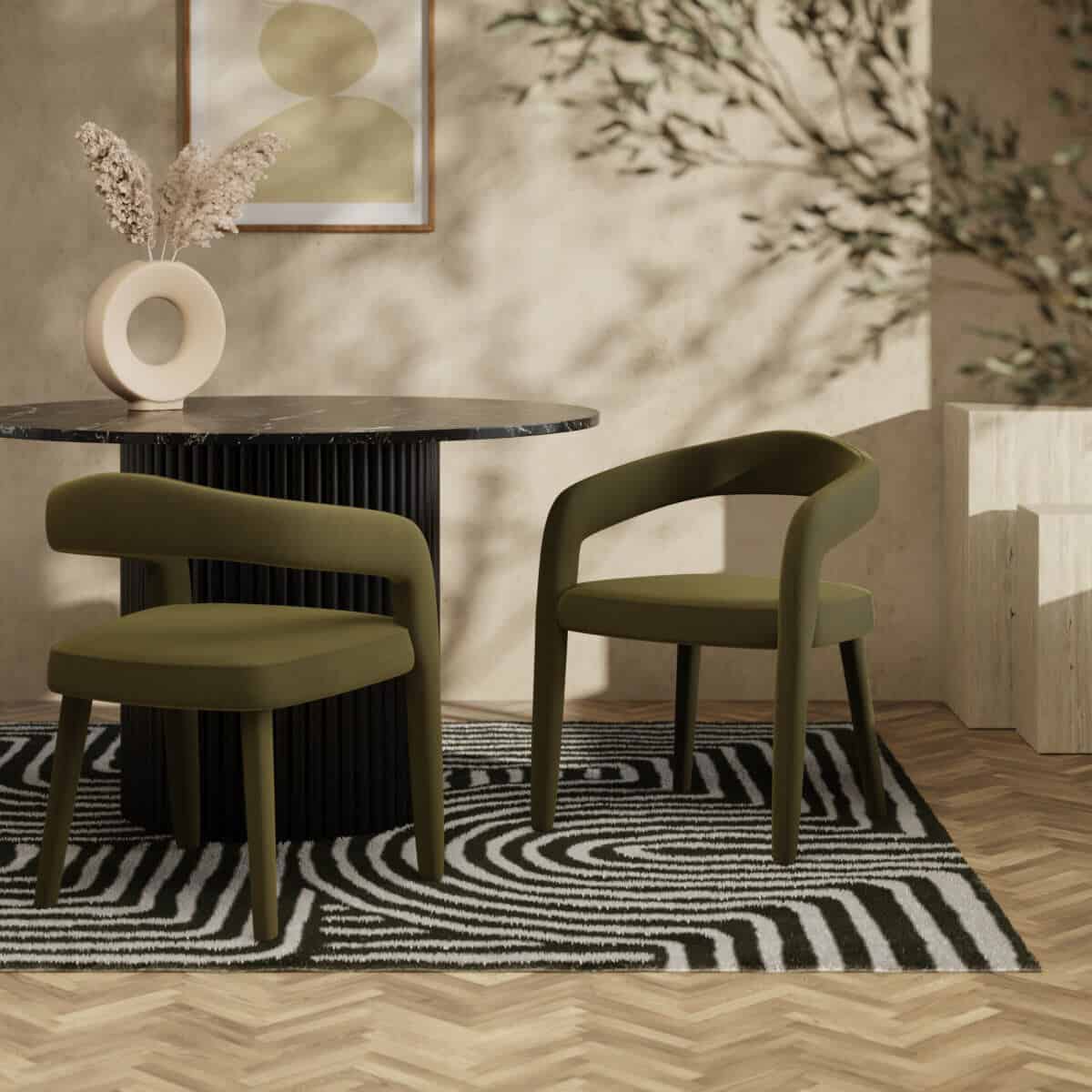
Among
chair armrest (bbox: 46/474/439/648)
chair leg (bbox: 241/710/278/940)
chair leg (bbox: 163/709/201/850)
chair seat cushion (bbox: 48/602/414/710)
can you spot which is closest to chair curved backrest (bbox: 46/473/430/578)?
chair armrest (bbox: 46/474/439/648)

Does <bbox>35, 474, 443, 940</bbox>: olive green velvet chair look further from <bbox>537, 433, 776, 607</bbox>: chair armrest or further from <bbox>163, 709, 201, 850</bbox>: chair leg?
<bbox>537, 433, 776, 607</bbox>: chair armrest

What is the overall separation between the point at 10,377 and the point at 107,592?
0.64 metres

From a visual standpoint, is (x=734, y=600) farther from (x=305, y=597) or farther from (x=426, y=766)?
(x=305, y=597)

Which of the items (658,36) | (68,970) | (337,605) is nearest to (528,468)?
(658,36)

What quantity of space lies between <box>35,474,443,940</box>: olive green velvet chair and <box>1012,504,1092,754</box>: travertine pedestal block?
5.66ft

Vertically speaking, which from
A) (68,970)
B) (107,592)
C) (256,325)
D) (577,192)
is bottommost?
(68,970)

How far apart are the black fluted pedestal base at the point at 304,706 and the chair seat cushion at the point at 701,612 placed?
39 cm

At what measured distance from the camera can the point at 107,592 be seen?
15.8ft

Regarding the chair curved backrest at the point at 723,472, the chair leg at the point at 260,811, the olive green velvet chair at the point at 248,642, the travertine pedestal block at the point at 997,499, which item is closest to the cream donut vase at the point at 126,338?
the olive green velvet chair at the point at 248,642

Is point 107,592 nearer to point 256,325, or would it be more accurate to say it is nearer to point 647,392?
point 256,325

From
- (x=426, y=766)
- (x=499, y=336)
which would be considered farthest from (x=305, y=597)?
(x=499, y=336)

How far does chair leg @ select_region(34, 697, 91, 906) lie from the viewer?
2.91m

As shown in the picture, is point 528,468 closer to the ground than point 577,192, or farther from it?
closer to the ground

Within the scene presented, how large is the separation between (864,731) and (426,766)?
998 millimetres
